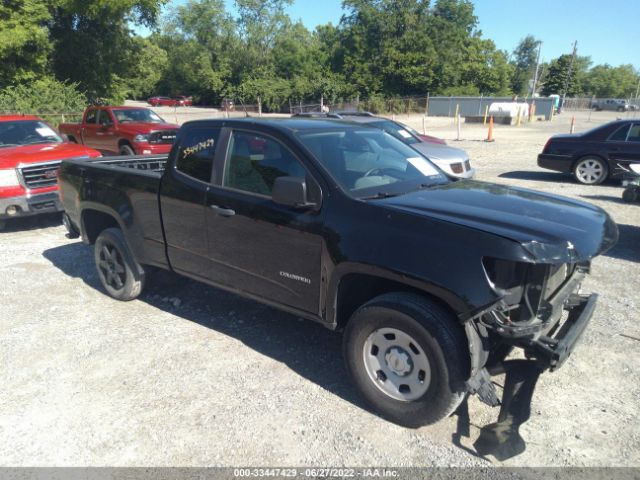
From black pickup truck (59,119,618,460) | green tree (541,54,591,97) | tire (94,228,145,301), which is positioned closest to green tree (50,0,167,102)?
tire (94,228,145,301)

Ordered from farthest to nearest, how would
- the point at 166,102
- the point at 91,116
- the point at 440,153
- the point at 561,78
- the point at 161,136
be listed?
the point at 561,78 → the point at 166,102 → the point at 91,116 → the point at 161,136 → the point at 440,153

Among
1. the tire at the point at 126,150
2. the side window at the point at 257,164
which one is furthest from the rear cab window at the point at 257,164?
the tire at the point at 126,150

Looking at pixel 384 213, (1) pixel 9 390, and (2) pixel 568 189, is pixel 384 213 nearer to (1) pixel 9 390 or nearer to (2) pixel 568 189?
(1) pixel 9 390

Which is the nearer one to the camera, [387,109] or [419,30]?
[387,109]

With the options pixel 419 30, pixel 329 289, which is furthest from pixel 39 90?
pixel 419 30

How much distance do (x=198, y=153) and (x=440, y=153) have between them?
6598 millimetres

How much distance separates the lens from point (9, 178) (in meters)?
7.46

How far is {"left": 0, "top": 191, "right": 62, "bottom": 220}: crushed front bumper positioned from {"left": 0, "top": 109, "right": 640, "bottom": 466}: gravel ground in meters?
2.46

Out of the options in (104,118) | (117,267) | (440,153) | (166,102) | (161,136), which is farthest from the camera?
(166,102)

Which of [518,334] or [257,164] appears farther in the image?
[257,164]

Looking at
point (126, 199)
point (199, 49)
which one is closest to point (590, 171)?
point (126, 199)

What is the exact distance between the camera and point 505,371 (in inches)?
118

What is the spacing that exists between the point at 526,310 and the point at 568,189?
9093 millimetres

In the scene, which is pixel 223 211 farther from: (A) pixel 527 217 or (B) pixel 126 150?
(B) pixel 126 150
